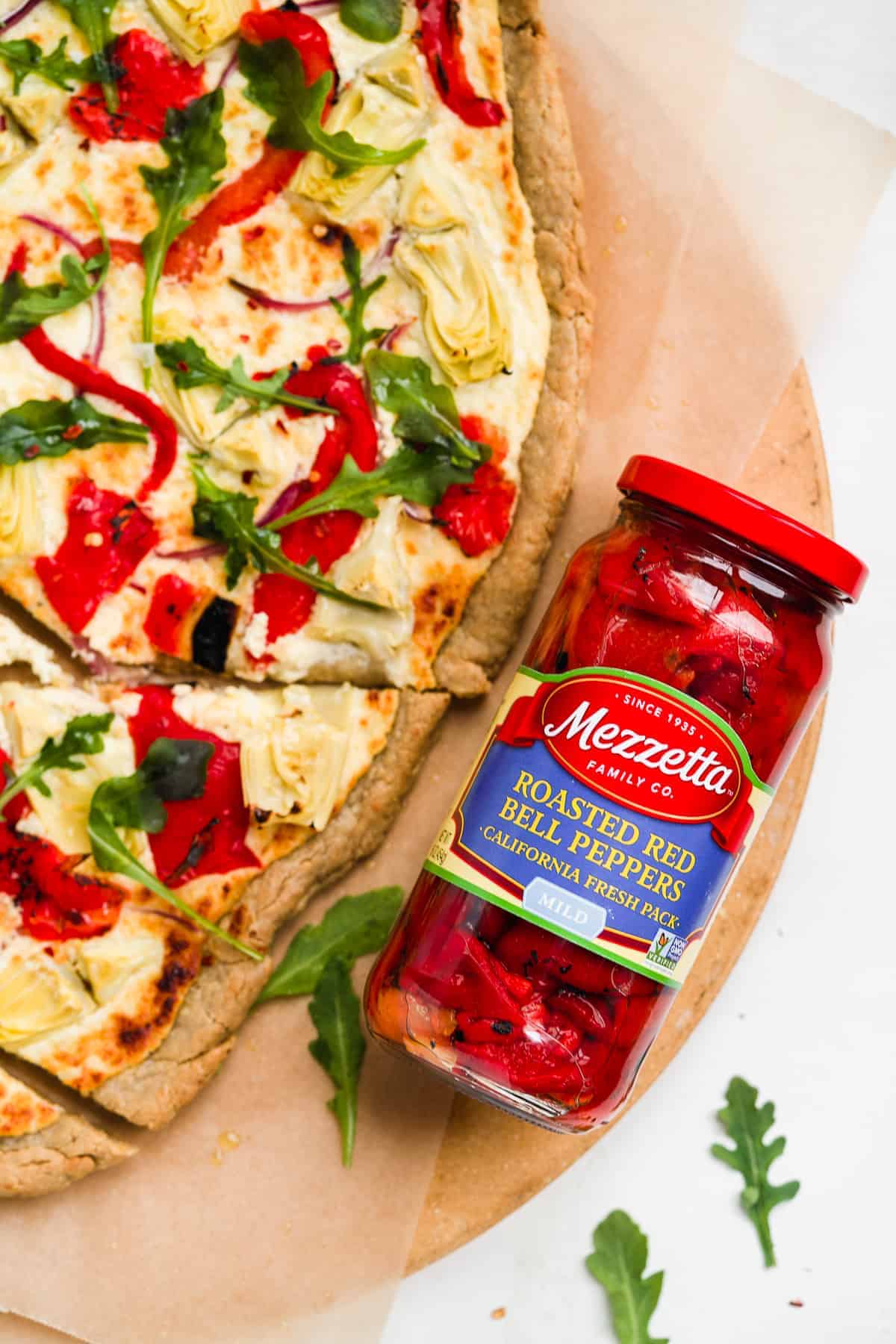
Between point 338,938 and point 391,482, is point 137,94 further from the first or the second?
point 338,938

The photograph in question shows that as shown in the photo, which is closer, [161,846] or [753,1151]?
[161,846]

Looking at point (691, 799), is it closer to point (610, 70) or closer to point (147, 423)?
point (147, 423)

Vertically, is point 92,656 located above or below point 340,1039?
above

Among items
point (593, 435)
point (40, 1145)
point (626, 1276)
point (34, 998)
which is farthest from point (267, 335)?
point (626, 1276)

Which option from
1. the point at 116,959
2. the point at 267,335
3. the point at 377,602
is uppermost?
the point at 267,335

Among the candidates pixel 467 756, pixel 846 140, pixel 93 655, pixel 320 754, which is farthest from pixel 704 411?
pixel 93 655

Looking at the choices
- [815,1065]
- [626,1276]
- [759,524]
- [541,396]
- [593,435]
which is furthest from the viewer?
[815,1065]
